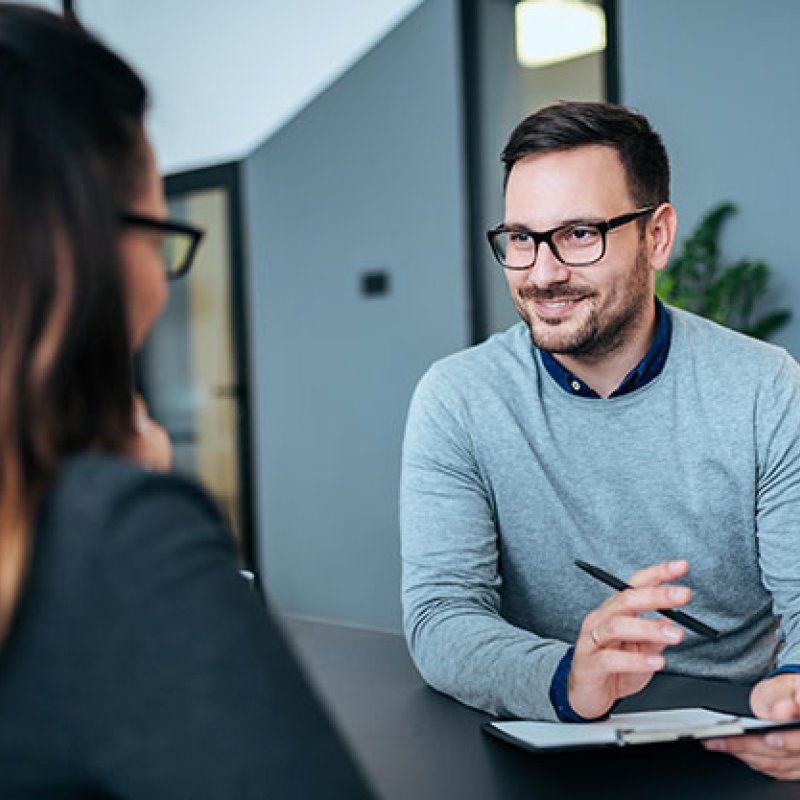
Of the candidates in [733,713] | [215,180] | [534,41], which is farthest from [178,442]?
[733,713]

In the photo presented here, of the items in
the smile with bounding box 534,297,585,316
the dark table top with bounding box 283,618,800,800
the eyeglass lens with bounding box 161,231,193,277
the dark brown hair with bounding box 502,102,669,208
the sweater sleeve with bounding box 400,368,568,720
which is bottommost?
the dark table top with bounding box 283,618,800,800

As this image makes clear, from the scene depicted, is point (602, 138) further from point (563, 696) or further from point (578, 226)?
point (563, 696)

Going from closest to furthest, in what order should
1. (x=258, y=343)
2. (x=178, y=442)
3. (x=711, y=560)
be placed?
(x=711, y=560), (x=258, y=343), (x=178, y=442)

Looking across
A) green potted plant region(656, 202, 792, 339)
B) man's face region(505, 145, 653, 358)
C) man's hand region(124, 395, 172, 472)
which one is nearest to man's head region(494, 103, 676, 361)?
man's face region(505, 145, 653, 358)

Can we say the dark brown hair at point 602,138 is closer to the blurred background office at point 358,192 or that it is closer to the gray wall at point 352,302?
the blurred background office at point 358,192

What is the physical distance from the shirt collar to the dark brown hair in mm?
215

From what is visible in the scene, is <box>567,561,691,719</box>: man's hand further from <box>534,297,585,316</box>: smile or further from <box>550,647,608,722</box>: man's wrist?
<box>534,297,585,316</box>: smile

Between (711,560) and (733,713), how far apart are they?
0.44 meters

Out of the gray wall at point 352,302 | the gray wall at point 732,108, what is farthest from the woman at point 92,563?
the gray wall at point 352,302

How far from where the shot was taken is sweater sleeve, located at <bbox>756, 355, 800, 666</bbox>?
144cm

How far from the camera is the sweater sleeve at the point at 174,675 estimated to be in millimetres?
522

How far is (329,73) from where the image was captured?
189 inches

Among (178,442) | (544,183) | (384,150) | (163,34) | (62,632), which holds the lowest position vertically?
(178,442)

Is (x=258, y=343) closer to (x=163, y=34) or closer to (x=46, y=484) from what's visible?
(x=163, y=34)
